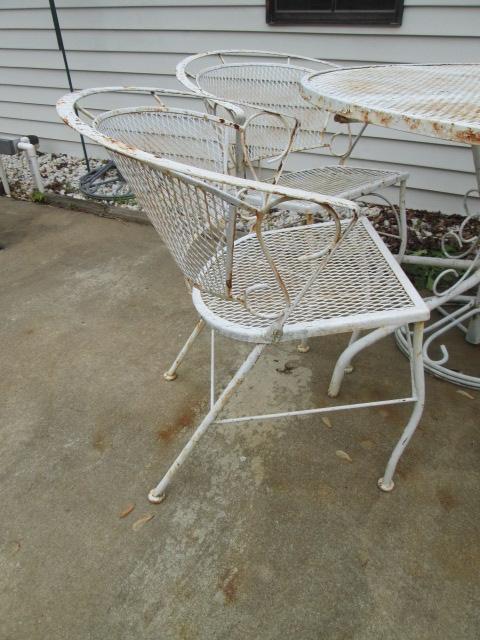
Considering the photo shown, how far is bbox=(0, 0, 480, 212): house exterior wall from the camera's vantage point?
2.39 metres

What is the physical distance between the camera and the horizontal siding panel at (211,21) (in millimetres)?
2316

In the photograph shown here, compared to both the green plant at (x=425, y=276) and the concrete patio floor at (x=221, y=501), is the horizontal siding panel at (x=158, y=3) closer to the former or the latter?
the green plant at (x=425, y=276)

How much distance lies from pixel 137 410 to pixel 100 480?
30 cm

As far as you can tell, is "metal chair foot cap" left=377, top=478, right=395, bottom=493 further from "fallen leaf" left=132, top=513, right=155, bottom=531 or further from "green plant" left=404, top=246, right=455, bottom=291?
"green plant" left=404, top=246, right=455, bottom=291

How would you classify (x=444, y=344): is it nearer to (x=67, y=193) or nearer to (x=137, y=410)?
(x=137, y=410)

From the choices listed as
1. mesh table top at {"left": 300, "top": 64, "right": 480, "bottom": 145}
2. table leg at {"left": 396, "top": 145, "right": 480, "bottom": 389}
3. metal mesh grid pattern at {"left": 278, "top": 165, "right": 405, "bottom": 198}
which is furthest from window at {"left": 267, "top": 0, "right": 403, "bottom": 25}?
table leg at {"left": 396, "top": 145, "right": 480, "bottom": 389}

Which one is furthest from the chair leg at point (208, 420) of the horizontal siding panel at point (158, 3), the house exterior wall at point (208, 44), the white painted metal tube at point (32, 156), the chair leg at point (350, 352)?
the white painted metal tube at point (32, 156)

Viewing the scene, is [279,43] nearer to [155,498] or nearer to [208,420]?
[208,420]

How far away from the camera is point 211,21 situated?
9.34 ft

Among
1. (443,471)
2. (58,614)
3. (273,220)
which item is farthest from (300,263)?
(273,220)

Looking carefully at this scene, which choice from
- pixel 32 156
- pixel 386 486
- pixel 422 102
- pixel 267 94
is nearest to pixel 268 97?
pixel 267 94

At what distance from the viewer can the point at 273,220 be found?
3.04 meters

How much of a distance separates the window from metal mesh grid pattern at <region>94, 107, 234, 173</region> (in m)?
1.69

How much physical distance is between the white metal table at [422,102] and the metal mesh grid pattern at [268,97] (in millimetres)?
377
